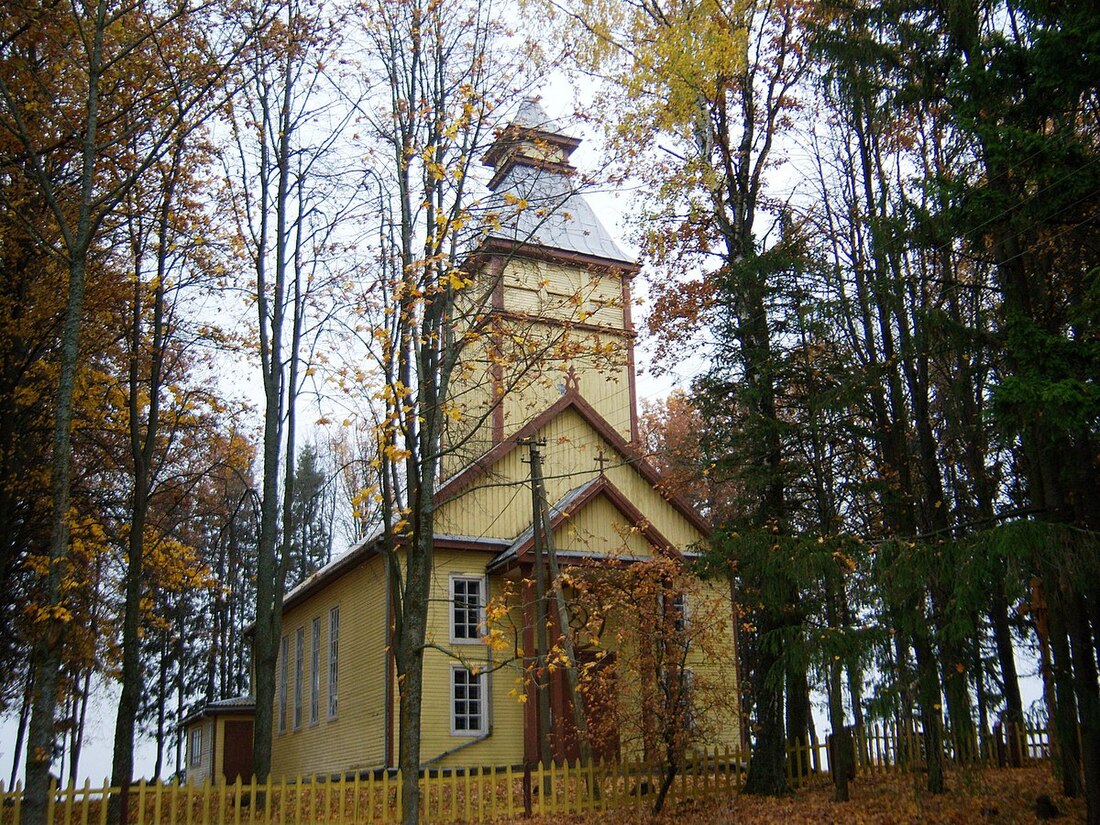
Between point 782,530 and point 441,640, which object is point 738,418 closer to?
point 782,530

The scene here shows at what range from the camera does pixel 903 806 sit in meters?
14.2

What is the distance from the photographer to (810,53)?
550 inches

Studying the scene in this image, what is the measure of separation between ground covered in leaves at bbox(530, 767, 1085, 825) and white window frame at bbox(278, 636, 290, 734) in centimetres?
1495

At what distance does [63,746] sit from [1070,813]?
32.8 metres

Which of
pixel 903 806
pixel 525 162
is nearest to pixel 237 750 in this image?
pixel 903 806

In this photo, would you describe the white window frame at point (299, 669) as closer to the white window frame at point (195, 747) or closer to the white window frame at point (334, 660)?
the white window frame at point (334, 660)

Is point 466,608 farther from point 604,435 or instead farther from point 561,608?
point 604,435

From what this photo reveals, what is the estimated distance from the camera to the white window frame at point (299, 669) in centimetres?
2592

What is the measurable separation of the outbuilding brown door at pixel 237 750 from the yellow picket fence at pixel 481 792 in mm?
12175

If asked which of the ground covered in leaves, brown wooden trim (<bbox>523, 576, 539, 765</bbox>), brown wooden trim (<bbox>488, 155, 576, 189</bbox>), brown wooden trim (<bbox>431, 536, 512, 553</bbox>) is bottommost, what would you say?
the ground covered in leaves

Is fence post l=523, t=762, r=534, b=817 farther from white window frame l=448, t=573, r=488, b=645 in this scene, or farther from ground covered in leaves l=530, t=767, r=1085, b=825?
white window frame l=448, t=573, r=488, b=645

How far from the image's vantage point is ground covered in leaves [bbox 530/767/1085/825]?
12.8 m

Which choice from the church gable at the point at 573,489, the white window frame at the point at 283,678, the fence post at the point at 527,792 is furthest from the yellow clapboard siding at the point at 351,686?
the fence post at the point at 527,792

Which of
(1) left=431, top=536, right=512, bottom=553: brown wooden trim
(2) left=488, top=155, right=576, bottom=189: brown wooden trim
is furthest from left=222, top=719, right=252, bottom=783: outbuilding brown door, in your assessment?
(2) left=488, top=155, right=576, bottom=189: brown wooden trim
